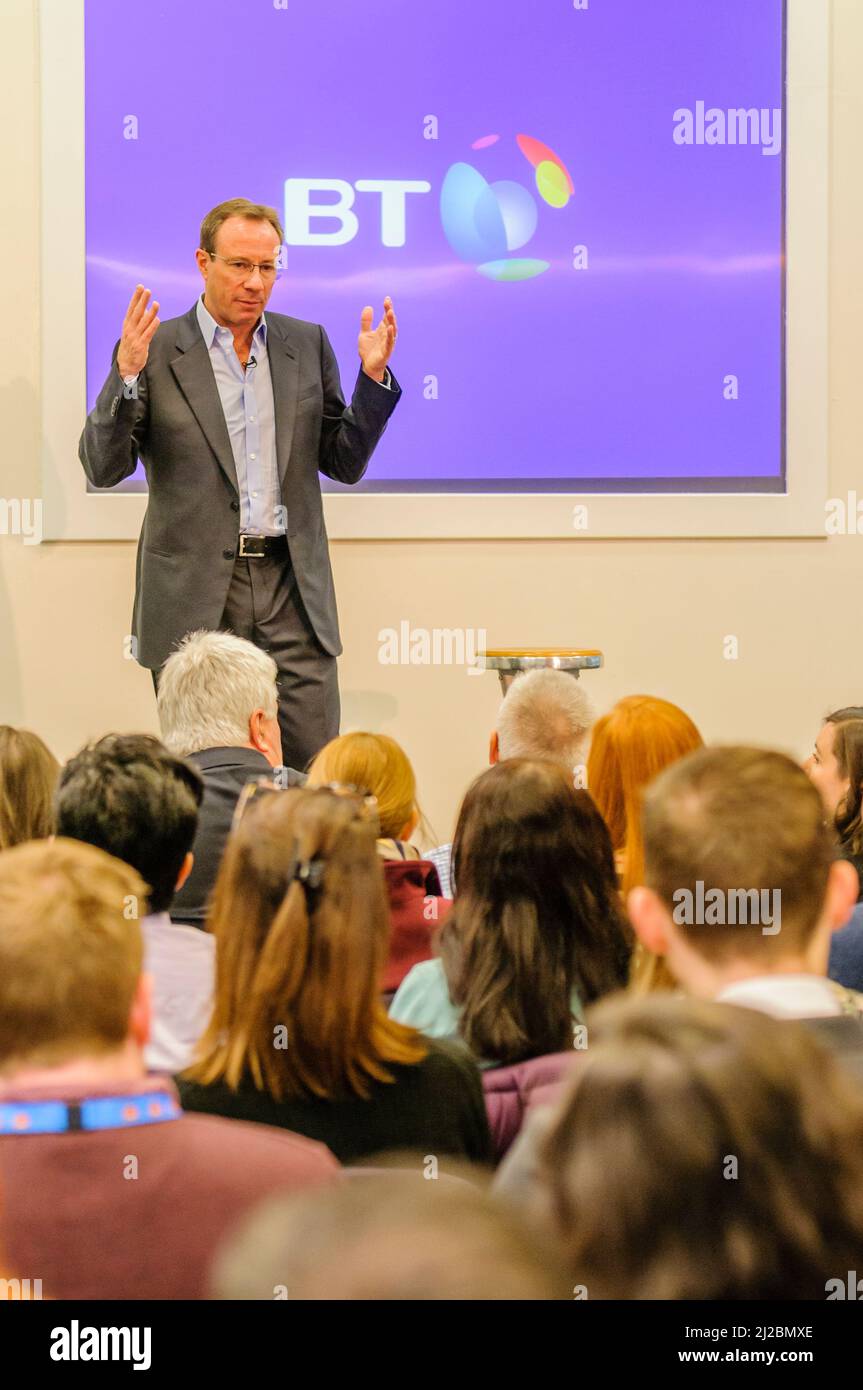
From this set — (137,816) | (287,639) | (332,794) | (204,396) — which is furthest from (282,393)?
(332,794)

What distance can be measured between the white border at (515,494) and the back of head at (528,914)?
105 inches

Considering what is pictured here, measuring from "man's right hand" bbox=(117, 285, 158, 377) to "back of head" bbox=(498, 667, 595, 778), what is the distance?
1.22 metres

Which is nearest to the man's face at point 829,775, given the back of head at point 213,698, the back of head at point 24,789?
the back of head at point 213,698

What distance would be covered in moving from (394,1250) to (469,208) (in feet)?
13.9

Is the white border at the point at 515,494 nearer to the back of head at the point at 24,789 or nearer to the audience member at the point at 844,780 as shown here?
the audience member at the point at 844,780

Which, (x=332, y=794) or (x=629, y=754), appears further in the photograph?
(x=629, y=754)

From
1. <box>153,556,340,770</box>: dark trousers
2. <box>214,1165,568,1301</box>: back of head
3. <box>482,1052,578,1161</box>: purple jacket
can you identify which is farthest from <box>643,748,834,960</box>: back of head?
<box>153,556,340,770</box>: dark trousers

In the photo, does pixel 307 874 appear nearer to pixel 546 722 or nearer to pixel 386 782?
pixel 386 782

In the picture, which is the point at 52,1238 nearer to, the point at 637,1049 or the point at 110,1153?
the point at 110,1153

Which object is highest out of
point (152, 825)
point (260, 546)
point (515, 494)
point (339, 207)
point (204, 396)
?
point (339, 207)

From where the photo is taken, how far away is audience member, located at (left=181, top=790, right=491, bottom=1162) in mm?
1440

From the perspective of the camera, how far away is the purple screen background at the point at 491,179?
444 cm

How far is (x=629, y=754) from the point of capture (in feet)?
7.93
